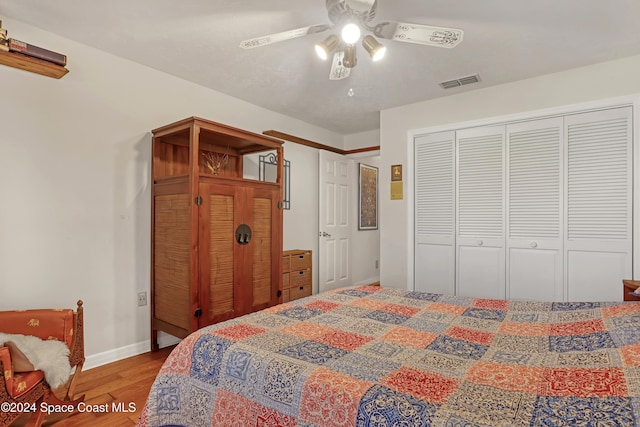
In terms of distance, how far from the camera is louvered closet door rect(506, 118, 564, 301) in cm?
314

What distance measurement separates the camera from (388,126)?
4094 millimetres

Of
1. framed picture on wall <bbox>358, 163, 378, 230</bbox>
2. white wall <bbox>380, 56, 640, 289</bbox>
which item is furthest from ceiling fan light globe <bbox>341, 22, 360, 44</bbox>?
framed picture on wall <bbox>358, 163, 378, 230</bbox>

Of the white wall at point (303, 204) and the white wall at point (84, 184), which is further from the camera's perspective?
the white wall at point (303, 204)

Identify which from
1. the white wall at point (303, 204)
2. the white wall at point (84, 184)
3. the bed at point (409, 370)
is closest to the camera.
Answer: the bed at point (409, 370)

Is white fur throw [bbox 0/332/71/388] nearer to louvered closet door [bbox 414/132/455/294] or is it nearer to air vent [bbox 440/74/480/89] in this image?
louvered closet door [bbox 414/132/455/294]

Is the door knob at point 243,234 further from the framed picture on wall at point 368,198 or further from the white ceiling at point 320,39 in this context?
the framed picture on wall at point 368,198

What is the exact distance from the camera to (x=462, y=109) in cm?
362

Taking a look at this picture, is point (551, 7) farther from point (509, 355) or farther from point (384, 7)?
point (509, 355)

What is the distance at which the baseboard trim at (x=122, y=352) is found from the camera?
2631mm

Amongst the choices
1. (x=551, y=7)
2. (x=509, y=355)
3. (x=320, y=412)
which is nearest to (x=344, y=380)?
(x=320, y=412)

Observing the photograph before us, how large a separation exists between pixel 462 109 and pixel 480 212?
Answer: 110 centimetres

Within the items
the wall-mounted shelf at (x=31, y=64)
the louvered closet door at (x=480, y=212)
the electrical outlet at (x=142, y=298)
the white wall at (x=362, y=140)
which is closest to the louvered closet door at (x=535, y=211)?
the louvered closet door at (x=480, y=212)

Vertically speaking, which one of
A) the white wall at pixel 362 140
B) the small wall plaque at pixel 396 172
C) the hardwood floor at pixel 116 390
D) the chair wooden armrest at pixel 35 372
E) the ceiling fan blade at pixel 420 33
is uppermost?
the white wall at pixel 362 140

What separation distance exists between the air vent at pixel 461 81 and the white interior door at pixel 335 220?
1.90 metres
